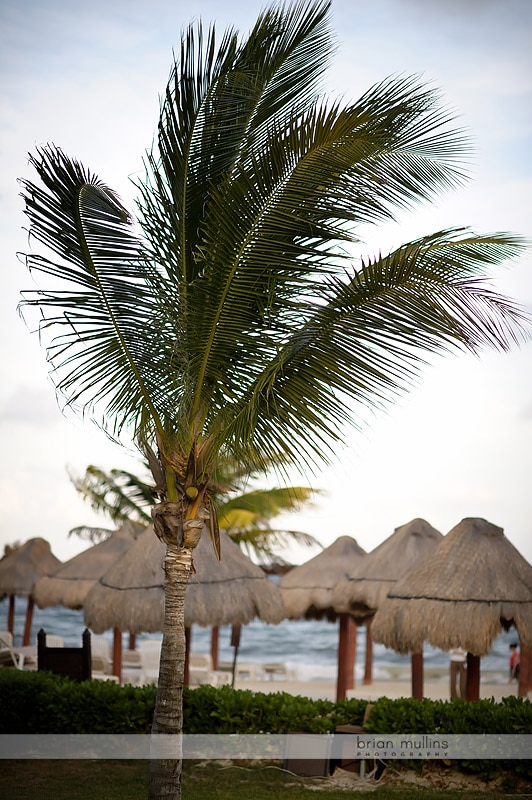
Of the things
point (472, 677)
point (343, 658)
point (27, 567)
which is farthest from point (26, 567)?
point (472, 677)

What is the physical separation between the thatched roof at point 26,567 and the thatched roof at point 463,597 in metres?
11.8

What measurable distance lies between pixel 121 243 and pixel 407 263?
2.36 m

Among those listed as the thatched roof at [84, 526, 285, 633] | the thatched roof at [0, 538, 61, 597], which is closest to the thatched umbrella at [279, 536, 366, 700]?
the thatched roof at [84, 526, 285, 633]

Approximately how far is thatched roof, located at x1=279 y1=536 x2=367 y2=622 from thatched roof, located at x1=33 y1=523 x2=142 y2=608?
11.5 feet

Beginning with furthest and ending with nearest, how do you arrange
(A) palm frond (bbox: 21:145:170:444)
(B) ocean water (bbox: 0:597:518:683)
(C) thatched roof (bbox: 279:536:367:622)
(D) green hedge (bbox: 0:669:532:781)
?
(B) ocean water (bbox: 0:597:518:683) → (C) thatched roof (bbox: 279:536:367:622) → (D) green hedge (bbox: 0:669:532:781) → (A) palm frond (bbox: 21:145:170:444)

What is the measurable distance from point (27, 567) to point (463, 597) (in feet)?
45.1

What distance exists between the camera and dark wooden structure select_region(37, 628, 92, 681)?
426 inches

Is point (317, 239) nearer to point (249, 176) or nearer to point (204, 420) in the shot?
point (249, 176)

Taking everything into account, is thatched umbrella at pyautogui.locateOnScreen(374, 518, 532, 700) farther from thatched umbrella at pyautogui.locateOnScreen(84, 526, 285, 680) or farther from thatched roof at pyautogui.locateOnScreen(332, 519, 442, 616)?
thatched roof at pyautogui.locateOnScreen(332, 519, 442, 616)

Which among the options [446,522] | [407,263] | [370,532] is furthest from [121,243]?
[370,532]

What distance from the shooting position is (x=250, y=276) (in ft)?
22.1

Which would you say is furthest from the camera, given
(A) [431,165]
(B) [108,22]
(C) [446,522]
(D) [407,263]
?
(C) [446,522]

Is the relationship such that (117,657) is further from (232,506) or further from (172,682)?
(172,682)

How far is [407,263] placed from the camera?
6340 mm
